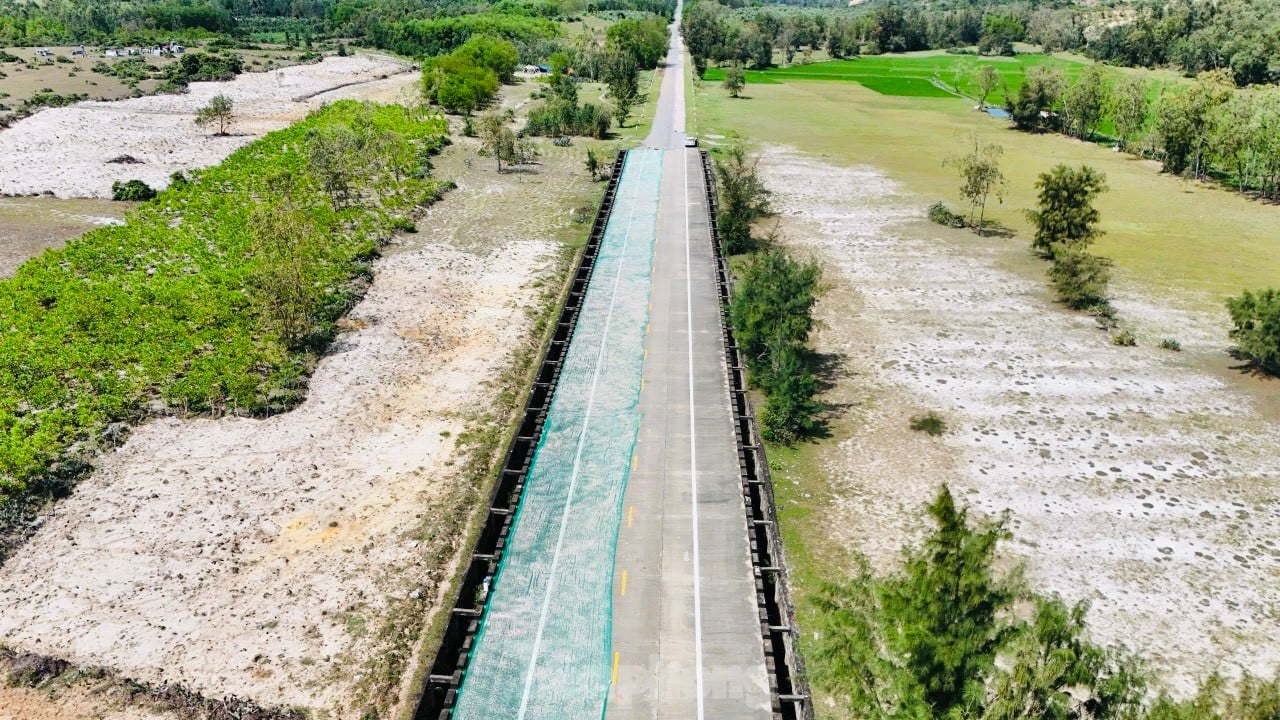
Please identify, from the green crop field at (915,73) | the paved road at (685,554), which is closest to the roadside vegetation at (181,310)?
the paved road at (685,554)

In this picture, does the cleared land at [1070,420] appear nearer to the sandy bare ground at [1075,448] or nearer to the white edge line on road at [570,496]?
the sandy bare ground at [1075,448]

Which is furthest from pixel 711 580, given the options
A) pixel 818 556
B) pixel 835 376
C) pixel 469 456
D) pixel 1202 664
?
pixel 835 376

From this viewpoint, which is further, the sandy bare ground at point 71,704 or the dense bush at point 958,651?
the sandy bare ground at point 71,704

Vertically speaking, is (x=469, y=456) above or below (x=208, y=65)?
below

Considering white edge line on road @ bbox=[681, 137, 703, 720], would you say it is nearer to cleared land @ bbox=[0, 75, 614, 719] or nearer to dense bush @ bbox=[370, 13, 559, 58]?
cleared land @ bbox=[0, 75, 614, 719]

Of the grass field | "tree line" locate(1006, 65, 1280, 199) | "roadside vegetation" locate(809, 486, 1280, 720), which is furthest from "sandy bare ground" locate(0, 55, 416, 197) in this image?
"tree line" locate(1006, 65, 1280, 199)

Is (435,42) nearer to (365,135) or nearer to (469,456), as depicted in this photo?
(365,135)

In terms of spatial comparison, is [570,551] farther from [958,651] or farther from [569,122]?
[569,122]
